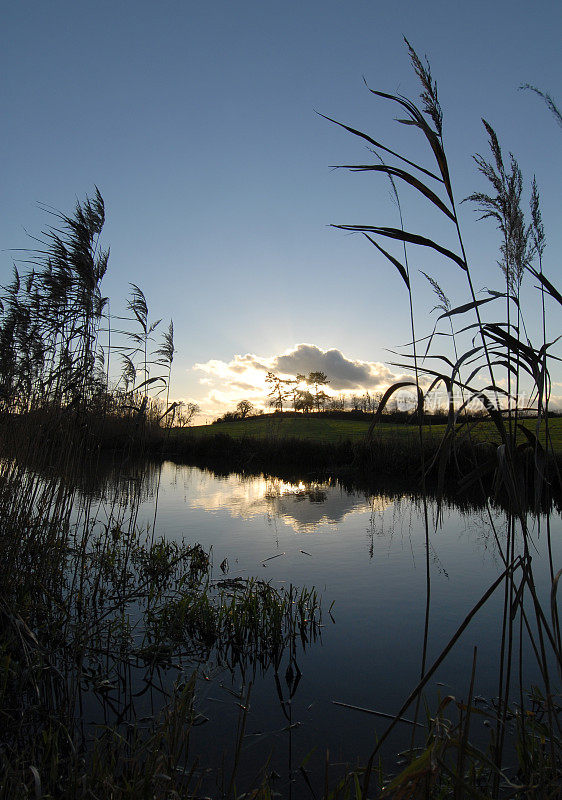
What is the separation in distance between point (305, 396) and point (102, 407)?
125 feet

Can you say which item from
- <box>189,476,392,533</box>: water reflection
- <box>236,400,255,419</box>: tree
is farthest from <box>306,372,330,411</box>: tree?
<box>189,476,392,533</box>: water reflection

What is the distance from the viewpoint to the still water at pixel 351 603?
316cm

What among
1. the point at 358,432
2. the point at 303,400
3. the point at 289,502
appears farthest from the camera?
the point at 303,400

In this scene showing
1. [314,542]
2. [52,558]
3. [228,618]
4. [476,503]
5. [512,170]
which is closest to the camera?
[512,170]

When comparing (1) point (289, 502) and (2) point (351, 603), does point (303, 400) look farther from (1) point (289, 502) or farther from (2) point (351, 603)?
(2) point (351, 603)

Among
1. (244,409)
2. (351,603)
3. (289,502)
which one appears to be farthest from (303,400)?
(351,603)

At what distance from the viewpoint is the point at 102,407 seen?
5645 millimetres

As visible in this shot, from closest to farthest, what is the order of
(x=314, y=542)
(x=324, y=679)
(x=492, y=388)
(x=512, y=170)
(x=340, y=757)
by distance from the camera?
(x=492, y=388) < (x=512, y=170) < (x=340, y=757) < (x=324, y=679) < (x=314, y=542)

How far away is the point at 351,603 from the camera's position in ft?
17.8

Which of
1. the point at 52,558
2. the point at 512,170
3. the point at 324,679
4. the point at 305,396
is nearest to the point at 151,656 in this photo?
the point at 324,679

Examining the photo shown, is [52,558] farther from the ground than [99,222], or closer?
closer

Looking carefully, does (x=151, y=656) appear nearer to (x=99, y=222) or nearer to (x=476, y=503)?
(x=99, y=222)

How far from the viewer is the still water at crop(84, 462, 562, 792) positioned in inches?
124

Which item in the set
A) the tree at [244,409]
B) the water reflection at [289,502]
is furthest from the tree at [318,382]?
the water reflection at [289,502]
